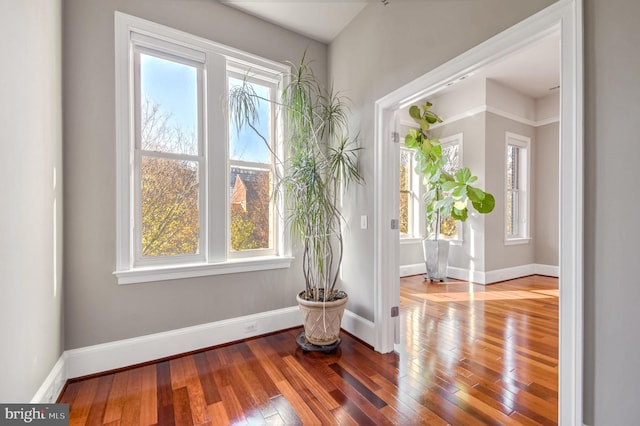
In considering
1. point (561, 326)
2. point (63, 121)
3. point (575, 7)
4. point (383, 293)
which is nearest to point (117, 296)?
point (63, 121)

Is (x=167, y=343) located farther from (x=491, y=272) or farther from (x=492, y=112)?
(x=492, y=112)

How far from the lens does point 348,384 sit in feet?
6.26

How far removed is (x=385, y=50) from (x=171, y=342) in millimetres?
2984

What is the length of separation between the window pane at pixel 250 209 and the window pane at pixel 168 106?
482mm

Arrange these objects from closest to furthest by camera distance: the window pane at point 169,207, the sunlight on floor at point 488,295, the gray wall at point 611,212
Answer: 1. the gray wall at point 611,212
2. the window pane at point 169,207
3. the sunlight on floor at point 488,295

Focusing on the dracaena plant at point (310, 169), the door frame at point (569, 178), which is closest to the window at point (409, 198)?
the dracaena plant at point (310, 169)

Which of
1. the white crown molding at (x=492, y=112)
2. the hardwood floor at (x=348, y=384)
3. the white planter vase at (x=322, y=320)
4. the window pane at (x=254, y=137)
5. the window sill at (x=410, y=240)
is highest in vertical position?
the white crown molding at (x=492, y=112)

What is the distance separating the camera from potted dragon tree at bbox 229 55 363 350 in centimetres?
235

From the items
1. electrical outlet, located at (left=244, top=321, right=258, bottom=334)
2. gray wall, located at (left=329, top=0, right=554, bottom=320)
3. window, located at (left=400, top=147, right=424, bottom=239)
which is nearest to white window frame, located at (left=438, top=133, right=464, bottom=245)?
window, located at (left=400, top=147, right=424, bottom=239)

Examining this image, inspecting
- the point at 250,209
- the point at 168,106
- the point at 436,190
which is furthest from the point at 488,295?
the point at 168,106

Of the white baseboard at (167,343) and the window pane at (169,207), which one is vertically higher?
the window pane at (169,207)

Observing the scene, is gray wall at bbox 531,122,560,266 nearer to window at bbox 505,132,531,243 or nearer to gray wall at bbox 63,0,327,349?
window at bbox 505,132,531,243

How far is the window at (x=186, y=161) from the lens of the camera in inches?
85.8

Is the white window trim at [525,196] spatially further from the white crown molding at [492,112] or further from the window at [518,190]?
the white crown molding at [492,112]
